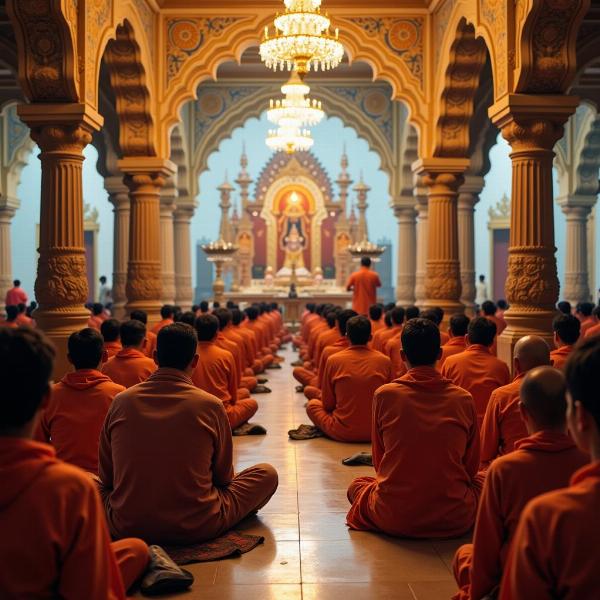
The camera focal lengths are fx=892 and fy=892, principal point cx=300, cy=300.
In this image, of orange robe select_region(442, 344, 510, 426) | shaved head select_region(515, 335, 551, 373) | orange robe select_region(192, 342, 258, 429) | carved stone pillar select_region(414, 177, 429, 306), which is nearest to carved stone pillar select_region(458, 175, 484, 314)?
carved stone pillar select_region(414, 177, 429, 306)

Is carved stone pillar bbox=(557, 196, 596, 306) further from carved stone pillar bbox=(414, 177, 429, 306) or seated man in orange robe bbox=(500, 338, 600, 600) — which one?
seated man in orange robe bbox=(500, 338, 600, 600)

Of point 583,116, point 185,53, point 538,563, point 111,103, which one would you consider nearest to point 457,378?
point 538,563

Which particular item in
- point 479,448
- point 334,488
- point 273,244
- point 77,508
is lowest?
point 334,488

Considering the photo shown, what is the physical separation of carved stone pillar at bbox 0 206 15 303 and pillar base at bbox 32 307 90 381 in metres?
9.77

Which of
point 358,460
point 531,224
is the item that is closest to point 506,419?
point 358,460

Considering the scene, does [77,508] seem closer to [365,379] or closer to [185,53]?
[365,379]

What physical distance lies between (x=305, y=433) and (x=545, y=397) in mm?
4578

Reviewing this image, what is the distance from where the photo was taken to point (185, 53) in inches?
490

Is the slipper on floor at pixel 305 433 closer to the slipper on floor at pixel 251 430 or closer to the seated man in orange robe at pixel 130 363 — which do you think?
the slipper on floor at pixel 251 430

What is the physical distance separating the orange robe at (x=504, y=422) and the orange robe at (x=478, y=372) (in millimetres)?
1500

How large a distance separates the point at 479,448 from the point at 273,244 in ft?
67.6

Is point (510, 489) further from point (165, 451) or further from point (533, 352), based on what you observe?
point (165, 451)

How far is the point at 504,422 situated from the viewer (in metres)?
4.30

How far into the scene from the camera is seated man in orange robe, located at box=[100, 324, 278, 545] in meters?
3.88
